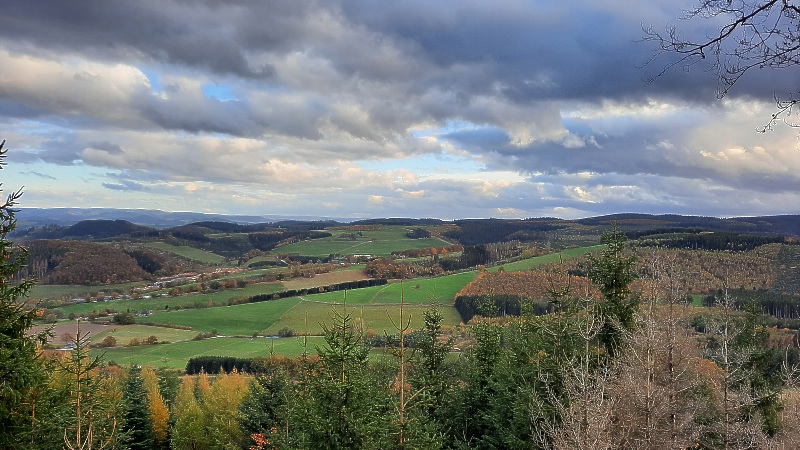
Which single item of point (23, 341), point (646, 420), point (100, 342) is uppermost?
point (23, 341)

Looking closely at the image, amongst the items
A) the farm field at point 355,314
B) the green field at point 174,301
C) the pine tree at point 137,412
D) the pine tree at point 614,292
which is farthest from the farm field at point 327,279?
the pine tree at point 614,292

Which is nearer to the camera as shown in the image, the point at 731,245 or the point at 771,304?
the point at 771,304

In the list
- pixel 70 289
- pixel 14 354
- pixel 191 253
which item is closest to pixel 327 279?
pixel 70 289

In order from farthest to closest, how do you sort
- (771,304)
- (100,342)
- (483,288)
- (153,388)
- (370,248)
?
(370,248) → (483,288) → (771,304) → (100,342) → (153,388)

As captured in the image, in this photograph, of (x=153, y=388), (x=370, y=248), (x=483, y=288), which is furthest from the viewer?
(x=370, y=248)

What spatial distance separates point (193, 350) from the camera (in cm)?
7069

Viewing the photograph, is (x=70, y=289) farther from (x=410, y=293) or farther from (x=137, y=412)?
(x=137, y=412)

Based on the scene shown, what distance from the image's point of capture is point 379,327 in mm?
76062

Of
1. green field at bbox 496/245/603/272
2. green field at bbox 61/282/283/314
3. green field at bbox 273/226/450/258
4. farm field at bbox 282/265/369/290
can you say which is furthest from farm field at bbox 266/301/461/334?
green field at bbox 273/226/450/258

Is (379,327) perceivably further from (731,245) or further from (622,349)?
(731,245)

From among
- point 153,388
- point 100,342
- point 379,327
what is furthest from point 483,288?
point 100,342

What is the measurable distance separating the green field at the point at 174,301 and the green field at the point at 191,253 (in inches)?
2256

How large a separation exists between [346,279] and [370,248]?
55.1m

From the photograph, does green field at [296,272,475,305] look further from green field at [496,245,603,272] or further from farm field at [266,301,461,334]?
green field at [496,245,603,272]
